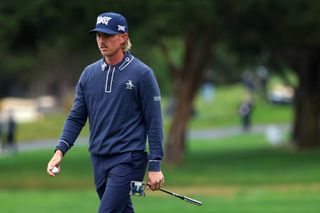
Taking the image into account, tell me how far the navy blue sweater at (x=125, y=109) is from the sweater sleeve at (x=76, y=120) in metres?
0.11

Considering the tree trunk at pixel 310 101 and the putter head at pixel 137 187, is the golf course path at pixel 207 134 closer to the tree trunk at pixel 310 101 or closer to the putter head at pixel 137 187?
the tree trunk at pixel 310 101

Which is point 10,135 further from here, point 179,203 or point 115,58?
point 115,58

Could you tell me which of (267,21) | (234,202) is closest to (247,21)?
(267,21)

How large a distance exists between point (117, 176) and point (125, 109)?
1.74 ft

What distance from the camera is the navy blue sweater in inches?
297

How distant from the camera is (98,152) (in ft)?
24.9

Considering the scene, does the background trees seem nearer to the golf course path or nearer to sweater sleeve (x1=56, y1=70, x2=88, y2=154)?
the golf course path

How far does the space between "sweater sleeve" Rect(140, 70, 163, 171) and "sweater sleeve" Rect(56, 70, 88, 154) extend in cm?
56

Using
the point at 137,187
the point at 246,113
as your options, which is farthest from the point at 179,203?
the point at 246,113

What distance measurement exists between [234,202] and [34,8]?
9.47m

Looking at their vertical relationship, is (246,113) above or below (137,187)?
above

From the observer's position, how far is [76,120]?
7867mm

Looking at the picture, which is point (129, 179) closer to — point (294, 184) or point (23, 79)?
point (294, 184)

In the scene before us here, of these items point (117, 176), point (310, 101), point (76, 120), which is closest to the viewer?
point (117, 176)
